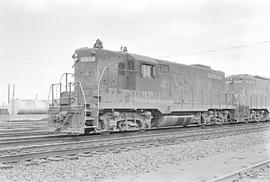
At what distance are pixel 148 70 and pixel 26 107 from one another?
2865 cm

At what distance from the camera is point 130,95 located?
14.9m

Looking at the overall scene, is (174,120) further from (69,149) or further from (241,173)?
(241,173)

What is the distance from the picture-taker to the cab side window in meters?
15.9

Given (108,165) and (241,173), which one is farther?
(108,165)

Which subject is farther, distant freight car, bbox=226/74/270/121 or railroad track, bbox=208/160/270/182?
distant freight car, bbox=226/74/270/121

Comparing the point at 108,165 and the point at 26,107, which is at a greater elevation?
the point at 26,107

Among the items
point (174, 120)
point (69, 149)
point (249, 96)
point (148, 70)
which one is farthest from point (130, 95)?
point (249, 96)

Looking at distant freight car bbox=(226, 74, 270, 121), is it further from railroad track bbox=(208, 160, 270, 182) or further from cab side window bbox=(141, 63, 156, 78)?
railroad track bbox=(208, 160, 270, 182)

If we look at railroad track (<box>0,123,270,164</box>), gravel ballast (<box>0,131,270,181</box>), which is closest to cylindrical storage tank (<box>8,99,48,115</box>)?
railroad track (<box>0,123,270,164</box>)

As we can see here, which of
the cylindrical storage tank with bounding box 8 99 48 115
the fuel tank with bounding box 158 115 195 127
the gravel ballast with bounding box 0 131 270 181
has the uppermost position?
the cylindrical storage tank with bounding box 8 99 48 115

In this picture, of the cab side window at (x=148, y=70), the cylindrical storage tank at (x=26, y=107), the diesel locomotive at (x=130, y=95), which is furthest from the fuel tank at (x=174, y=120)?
the cylindrical storage tank at (x=26, y=107)

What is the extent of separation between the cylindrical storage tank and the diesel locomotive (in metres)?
26.1

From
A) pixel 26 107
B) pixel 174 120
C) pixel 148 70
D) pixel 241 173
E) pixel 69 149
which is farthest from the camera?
pixel 26 107

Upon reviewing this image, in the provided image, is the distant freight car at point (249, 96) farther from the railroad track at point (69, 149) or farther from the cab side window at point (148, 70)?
the railroad track at point (69, 149)
